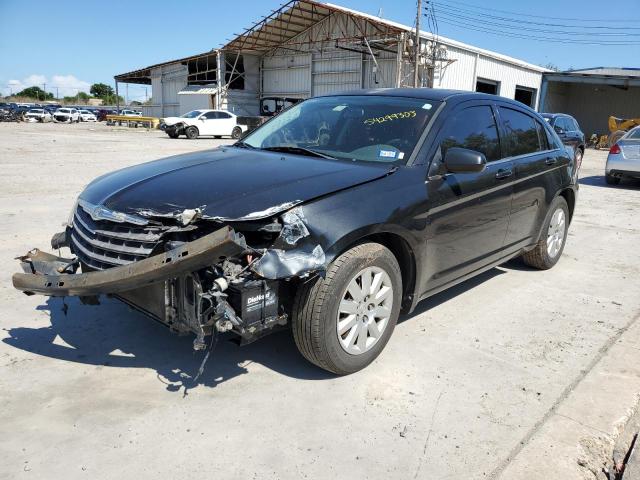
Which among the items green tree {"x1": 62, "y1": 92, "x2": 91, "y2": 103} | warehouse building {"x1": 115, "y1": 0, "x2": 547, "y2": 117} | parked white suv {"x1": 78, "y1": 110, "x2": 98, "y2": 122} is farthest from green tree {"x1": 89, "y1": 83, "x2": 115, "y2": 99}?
warehouse building {"x1": 115, "y1": 0, "x2": 547, "y2": 117}

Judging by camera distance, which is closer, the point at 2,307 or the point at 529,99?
the point at 2,307

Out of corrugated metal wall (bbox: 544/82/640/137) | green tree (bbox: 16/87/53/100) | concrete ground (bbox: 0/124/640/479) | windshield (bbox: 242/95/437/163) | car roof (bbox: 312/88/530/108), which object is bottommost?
concrete ground (bbox: 0/124/640/479)

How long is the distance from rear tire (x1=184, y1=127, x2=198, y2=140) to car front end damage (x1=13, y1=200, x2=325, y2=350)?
2604 centimetres

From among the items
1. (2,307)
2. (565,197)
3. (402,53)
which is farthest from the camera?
(402,53)

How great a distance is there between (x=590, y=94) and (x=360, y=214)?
43.7 meters

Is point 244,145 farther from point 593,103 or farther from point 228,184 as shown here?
point 593,103

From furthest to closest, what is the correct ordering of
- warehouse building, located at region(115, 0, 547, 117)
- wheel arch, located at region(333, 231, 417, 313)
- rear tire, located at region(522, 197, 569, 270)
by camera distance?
warehouse building, located at region(115, 0, 547, 117)
rear tire, located at region(522, 197, 569, 270)
wheel arch, located at region(333, 231, 417, 313)

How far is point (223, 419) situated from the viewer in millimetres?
2803

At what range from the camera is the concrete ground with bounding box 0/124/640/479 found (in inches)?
99.1

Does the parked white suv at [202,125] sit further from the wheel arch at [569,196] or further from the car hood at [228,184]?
the car hood at [228,184]

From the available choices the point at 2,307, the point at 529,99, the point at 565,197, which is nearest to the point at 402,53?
the point at 529,99

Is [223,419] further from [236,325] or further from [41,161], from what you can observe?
[41,161]

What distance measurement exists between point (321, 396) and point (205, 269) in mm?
1040

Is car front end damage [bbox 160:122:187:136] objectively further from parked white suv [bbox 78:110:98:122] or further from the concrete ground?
parked white suv [bbox 78:110:98:122]
